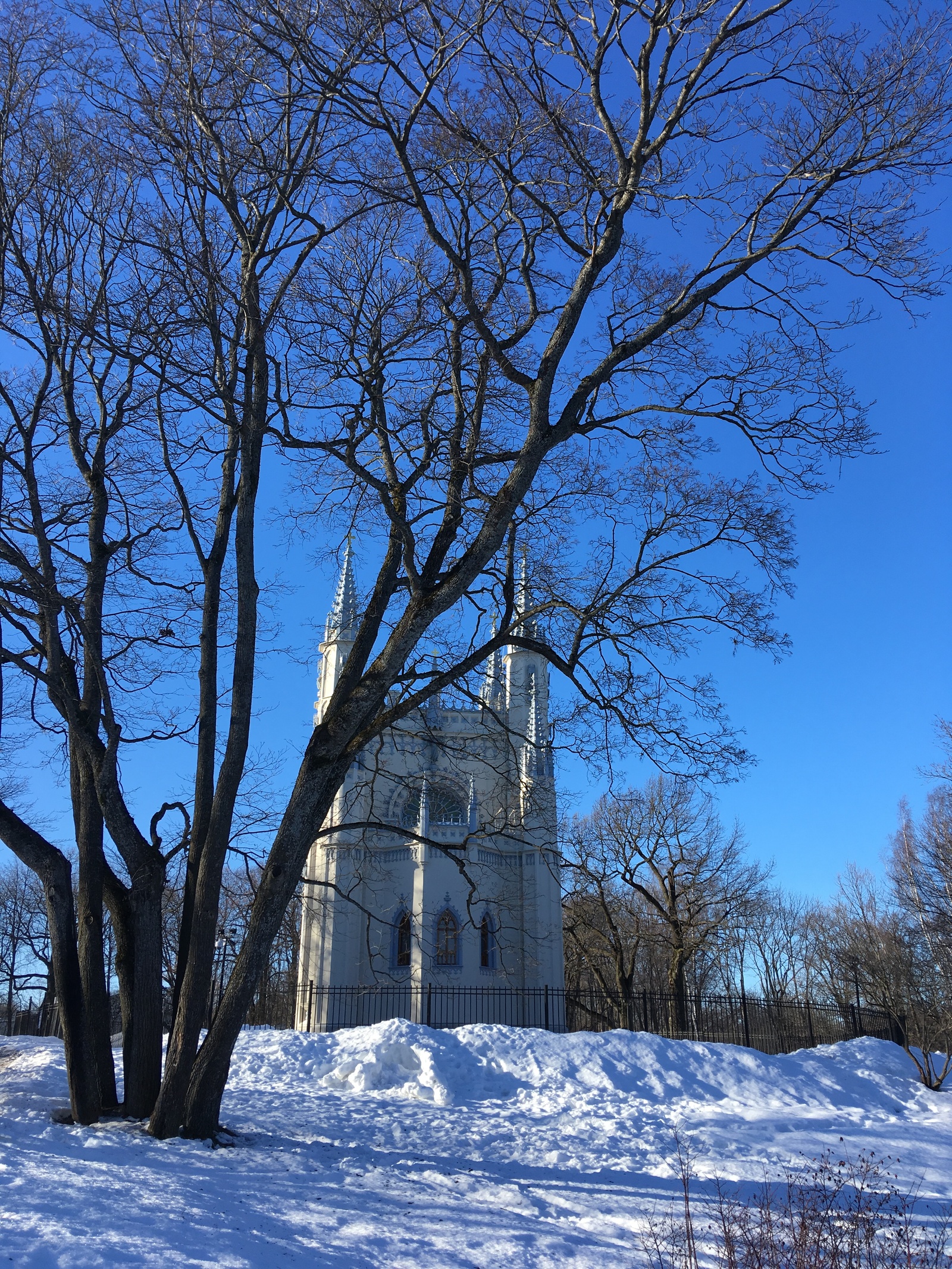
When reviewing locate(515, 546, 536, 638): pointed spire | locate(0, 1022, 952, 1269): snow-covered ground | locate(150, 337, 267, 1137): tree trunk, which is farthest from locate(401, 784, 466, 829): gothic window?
locate(150, 337, 267, 1137): tree trunk

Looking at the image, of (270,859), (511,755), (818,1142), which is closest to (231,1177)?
(270,859)

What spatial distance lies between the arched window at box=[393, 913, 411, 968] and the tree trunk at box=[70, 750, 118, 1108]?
67.9 ft

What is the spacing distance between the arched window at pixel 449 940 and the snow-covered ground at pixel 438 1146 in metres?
14.4

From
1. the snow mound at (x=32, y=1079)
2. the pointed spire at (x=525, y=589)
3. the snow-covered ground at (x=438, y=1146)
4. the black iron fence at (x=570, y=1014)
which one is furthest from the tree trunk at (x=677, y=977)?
the pointed spire at (x=525, y=589)

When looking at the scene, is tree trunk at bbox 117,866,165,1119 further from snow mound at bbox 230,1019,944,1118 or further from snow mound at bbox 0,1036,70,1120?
snow mound at bbox 230,1019,944,1118

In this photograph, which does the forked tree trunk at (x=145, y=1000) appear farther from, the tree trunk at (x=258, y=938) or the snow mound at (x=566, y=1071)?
the snow mound at (x=566, y=1071)

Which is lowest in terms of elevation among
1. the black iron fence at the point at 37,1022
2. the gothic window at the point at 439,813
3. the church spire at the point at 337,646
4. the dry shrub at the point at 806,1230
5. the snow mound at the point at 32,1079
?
the black iron fence at the point at 37,1022

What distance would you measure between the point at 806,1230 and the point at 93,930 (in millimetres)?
6611

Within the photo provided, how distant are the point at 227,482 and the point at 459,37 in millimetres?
4837

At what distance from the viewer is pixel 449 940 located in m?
30.4

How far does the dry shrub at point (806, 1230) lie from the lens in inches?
209

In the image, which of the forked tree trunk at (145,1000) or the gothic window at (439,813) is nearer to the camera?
the forked tree trunk at (145,1000)

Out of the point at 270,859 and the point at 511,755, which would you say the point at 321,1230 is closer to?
the point at 270,859

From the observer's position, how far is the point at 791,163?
789 cm
